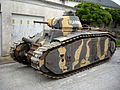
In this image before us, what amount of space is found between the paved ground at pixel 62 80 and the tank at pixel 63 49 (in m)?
0.37

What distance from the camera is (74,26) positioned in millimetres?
7180

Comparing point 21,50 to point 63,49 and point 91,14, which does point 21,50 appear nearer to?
point 63,49

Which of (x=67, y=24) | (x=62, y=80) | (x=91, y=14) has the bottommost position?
(x=62, y=80)

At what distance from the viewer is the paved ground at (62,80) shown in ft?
16.9

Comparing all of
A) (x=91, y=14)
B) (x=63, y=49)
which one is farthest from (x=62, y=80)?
(x=91, y=14)

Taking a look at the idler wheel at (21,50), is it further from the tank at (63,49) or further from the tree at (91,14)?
the tree at (91,14)

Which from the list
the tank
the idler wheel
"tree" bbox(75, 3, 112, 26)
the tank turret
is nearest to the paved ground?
the tank

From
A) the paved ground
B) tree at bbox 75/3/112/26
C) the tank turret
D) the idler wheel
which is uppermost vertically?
tree at bbox 75/3/112/26

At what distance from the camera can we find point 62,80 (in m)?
Result: 5.82

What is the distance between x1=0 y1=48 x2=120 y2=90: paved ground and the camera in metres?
5.16

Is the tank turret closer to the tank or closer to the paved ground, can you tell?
the tank

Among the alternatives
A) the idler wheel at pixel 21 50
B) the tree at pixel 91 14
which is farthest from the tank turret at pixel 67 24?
the tree at pixel 91 14

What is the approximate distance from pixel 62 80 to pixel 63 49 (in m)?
1.07

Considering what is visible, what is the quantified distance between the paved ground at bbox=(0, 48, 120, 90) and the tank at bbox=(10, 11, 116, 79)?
37cm
